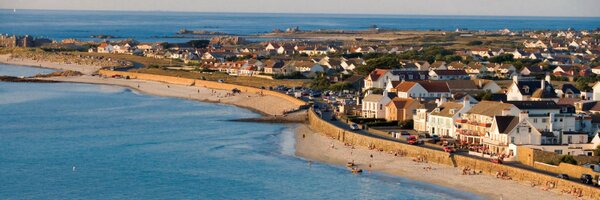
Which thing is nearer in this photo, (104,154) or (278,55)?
(104,154)

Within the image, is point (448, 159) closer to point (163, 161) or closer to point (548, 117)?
point (548, 117)

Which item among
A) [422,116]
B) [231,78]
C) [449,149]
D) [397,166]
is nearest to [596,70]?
[231,78]

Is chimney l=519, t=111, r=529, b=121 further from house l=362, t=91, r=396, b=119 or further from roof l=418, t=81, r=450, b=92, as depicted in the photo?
roof l=418, t=81, r=450, b=92

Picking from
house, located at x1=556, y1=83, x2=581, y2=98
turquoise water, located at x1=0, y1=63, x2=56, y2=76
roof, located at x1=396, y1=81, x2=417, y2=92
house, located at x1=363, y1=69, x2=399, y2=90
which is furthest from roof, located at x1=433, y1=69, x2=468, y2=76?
turquoise water, located at x1=0, y1=63, x2=56, y2=76

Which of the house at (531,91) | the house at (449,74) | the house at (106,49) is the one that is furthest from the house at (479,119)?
the house at (106,49)

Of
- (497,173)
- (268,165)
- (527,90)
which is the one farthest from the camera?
(527,90)

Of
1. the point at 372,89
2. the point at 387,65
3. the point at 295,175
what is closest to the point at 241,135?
the point at 295,175

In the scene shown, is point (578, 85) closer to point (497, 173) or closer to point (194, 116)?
point (194, 116)
